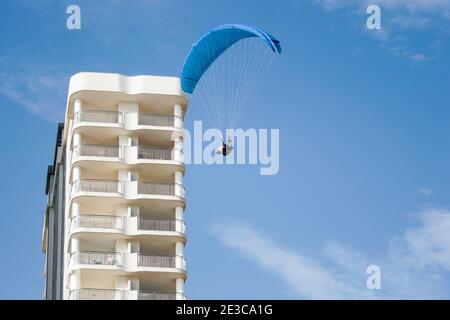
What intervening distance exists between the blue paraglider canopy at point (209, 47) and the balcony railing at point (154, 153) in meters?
6.30

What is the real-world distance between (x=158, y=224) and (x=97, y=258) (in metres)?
4.66

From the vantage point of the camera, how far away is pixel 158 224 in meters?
79.5

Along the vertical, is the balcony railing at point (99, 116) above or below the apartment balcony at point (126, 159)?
above

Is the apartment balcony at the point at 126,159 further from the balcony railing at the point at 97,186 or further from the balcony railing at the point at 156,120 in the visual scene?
the balcony railing at the point at 156,120

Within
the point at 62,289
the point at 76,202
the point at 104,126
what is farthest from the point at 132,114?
the point at 62,289

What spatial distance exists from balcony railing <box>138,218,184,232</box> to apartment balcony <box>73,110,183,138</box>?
624cm

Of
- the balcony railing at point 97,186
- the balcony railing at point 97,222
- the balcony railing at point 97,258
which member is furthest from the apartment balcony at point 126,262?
the balcony railing at point 97,186

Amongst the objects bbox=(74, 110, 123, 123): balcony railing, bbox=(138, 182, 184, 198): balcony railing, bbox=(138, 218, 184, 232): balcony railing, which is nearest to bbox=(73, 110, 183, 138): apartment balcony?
bbox=(74, 110, 123, 123): balcony railing

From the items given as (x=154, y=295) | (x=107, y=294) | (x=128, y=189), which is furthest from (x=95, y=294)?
(x=128, y=189)

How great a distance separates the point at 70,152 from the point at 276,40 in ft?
76.5

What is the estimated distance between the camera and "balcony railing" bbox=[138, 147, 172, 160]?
81.5m

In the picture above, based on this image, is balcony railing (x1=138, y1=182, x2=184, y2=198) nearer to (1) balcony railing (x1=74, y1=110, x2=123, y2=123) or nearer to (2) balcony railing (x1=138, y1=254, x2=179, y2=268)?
(2) balcony railing (x1=138, y1=254, x2=179, y2=268)

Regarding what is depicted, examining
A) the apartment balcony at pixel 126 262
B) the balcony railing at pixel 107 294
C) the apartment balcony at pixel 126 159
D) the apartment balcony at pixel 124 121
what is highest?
the apartment balcony at pixel 124 121

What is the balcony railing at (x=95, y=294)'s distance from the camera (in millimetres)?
76438
